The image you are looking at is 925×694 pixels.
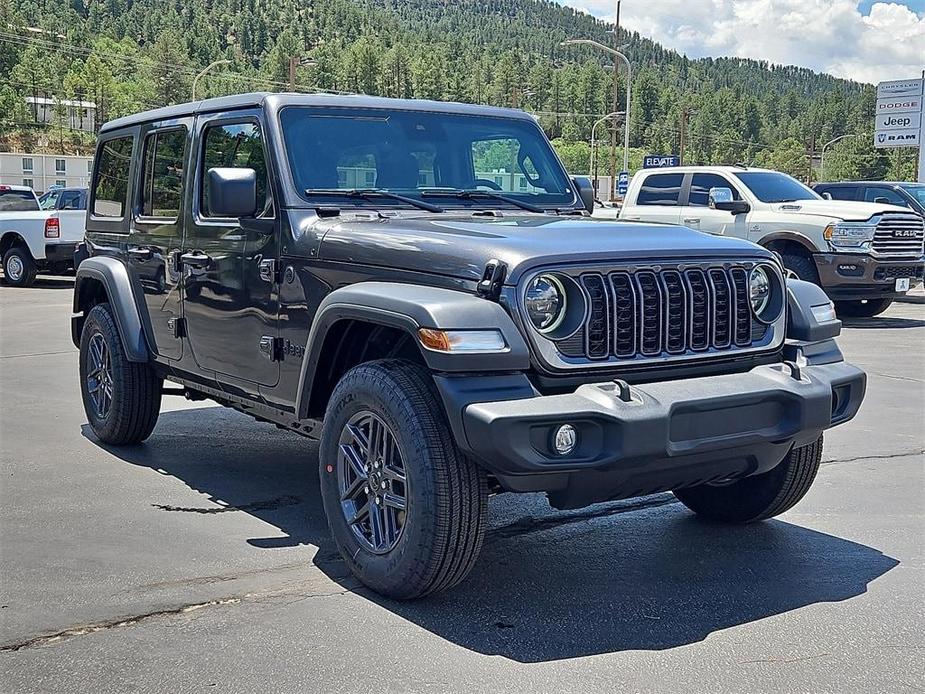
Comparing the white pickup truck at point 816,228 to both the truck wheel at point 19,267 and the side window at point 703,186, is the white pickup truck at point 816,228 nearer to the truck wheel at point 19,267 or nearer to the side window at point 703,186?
the side window at point 703,186

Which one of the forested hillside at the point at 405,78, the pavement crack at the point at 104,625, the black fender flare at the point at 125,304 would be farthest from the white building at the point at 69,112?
the pavement crack at the point at 104,625

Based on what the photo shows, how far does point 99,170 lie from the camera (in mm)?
7348

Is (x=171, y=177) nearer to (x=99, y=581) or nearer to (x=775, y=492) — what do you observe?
(x=99, y=581)

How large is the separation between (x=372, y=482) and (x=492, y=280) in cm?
94

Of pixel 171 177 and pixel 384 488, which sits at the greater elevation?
pixel 171 177

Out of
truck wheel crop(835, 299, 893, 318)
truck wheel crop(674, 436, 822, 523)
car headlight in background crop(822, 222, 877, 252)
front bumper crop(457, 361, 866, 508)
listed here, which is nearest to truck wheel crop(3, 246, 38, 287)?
car headlight in background crop(822, 222, 877, 252)

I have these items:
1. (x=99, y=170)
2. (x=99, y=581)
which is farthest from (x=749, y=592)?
(x=99, y=170)

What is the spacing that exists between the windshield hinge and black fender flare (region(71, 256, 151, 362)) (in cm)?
302

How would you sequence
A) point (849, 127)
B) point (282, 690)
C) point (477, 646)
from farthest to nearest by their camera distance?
point (849, 127)
point (477, 646)
point (282, 690)

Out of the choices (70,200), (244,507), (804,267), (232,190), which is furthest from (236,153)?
(70,200)

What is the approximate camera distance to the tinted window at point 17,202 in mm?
21391

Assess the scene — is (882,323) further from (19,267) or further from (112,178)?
(19,267)

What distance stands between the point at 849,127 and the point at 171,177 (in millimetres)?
154666

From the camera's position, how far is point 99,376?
6.99 metres
